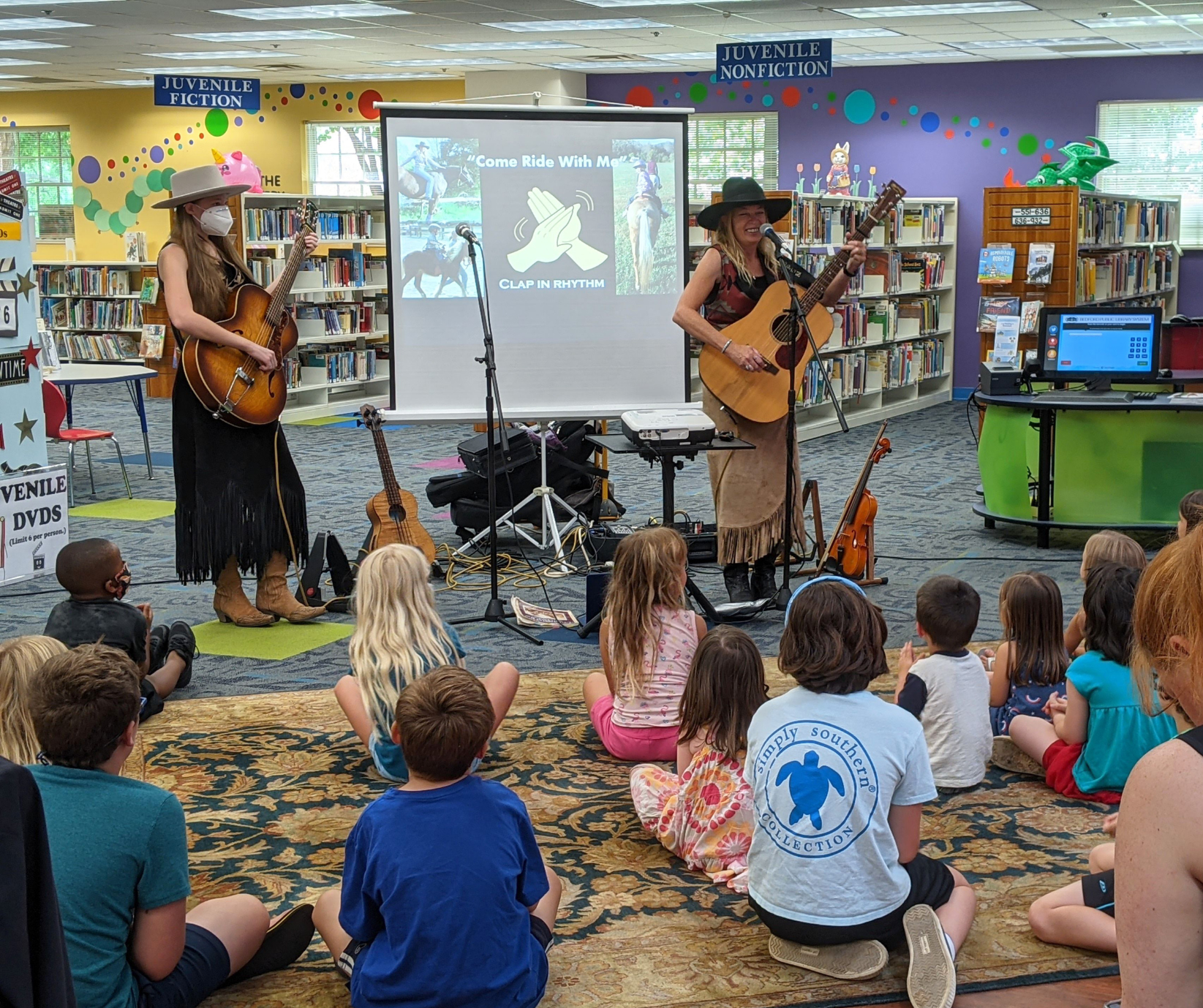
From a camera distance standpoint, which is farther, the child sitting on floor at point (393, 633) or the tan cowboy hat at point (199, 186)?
the tan cowboy hat at point (199, 186)

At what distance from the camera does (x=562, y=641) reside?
15.4 feet

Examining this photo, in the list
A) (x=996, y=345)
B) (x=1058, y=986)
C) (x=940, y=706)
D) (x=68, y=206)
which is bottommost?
(x=1058, y=986)

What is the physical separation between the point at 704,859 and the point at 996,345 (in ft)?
21.8

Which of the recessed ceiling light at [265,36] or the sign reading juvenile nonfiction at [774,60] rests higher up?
the recessed ceiling light at [265,36]

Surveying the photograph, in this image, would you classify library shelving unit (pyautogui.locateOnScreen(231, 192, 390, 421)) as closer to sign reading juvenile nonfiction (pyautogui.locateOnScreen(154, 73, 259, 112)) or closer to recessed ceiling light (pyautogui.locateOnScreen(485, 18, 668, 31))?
sign reading juvenile nonfiction (pyautogui.locateOnScreen(154, 73, 259, 112))

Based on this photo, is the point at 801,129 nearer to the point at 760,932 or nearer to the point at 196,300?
the point at 196,300

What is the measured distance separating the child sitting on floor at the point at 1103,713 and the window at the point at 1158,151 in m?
11.2

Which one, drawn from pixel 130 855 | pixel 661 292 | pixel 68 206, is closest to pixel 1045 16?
pixel 661 292

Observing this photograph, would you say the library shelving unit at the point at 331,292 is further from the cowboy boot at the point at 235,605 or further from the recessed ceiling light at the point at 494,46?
the cowboy boot at the point at 235,605

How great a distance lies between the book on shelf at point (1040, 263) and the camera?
9.07 metres

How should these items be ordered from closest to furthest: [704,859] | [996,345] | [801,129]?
[704,859], [996,345], [801,129]

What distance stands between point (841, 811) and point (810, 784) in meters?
0.07

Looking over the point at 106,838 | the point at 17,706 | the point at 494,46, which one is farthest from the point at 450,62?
the point at 106,838

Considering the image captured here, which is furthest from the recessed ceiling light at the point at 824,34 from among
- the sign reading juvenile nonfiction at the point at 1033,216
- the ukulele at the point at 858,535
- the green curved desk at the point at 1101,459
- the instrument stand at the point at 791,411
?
the instrument stand at the point at 791,411
